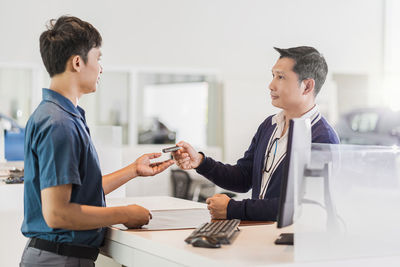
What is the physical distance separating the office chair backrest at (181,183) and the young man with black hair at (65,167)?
5408 mm

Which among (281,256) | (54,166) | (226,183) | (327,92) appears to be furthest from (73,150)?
(327,92)

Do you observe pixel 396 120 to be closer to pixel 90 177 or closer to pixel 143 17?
pixel 143 17

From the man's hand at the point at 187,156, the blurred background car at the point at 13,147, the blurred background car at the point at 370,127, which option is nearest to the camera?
the man's hand at the point at 187,156

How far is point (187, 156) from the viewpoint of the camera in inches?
109

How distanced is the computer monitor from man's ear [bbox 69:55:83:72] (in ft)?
2.54

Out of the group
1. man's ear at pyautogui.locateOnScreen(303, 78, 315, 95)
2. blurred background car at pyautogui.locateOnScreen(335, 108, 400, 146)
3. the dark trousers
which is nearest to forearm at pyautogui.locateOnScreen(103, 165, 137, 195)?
the dark trousers

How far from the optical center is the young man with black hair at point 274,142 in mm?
2367

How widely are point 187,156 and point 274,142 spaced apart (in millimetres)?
424

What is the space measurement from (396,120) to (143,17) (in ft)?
15.8

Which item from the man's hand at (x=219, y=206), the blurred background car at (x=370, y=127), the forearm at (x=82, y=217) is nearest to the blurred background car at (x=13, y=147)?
the man's hand at (x=219, y=206)

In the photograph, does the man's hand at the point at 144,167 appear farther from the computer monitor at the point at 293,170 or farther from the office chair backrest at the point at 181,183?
the office chair backrest at the point at 181,183

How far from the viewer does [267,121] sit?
2828 mm

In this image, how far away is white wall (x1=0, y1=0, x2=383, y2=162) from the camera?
9281mm

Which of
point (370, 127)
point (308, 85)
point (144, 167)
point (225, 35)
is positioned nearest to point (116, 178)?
point (144, 167)
